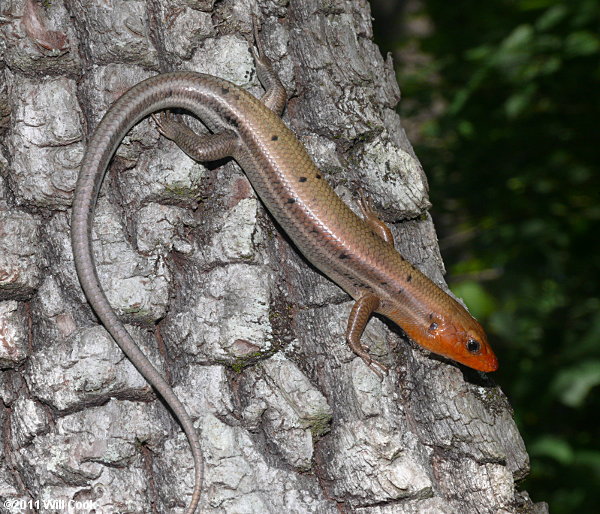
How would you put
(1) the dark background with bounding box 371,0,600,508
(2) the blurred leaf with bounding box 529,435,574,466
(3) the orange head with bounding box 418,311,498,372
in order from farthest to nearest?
(2) the blurred leaf with bounding box 529,435,574,466, (1) the dark background with bounding box 371,0,600,508, (3) the orange head with bounding box 418,311,498,372

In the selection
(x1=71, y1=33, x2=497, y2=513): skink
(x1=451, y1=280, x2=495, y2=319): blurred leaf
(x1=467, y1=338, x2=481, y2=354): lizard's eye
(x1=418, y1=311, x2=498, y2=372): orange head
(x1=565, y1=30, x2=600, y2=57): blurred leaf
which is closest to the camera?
(x1=71, y1=33, x2=497, y2=513): skink

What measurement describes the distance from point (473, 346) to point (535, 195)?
161cm

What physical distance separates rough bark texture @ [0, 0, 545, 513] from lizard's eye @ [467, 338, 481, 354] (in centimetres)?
47

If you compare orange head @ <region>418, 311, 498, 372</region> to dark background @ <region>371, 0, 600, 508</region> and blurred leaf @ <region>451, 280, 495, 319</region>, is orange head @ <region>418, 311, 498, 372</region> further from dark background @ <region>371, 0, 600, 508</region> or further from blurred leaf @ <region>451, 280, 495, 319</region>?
blurred leaf @ <region>451, 280, 495, 319</region>

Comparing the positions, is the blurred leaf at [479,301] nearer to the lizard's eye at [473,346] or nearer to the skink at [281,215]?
the skink at [281,215]

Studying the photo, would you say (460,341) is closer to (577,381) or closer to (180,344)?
(577,381)

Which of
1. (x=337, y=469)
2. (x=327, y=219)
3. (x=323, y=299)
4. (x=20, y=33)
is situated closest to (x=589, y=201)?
(x=327, y=219)

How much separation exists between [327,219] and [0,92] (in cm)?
174

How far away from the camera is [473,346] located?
361cm

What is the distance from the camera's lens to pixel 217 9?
10.2 ft

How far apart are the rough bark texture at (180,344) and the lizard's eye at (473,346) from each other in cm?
47

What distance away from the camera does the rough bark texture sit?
2.63 meters

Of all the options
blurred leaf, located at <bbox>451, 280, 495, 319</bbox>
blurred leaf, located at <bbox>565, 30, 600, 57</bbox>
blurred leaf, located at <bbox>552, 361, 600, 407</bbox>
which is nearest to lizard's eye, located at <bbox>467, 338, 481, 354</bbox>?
blurred leaf, located at <bbox>552, 361, 600, 407</bbox>
